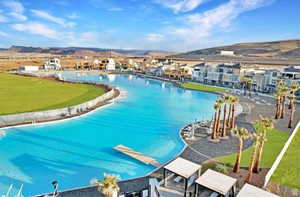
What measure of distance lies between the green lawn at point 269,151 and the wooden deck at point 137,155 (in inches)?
180

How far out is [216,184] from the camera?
31.1 feet

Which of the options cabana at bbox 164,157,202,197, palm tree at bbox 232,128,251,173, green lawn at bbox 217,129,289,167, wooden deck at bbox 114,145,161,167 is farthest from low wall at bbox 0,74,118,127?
palm tree at bbox 232,128,251,173

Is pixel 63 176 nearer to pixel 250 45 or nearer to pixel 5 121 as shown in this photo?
pixel 5 121

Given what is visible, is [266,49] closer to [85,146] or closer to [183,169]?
[85,146]

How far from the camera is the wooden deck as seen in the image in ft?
46.2

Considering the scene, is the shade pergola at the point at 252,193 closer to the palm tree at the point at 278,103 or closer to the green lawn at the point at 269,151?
the green lawn at the point at 269,151

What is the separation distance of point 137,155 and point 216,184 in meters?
6.83

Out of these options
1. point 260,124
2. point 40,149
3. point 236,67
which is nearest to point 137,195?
point 260,124

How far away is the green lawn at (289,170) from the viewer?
11.6 m

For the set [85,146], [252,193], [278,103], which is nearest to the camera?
[252,193]

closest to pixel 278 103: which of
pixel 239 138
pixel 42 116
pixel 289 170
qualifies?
pixel 289 170

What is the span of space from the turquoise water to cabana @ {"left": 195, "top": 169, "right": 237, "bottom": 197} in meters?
4.23

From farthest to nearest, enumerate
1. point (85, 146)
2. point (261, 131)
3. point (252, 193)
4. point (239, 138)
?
1. point (85, 146)
2. point (239, 138)
3. point (261, 131)
4. point (252, 193)

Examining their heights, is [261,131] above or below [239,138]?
above
